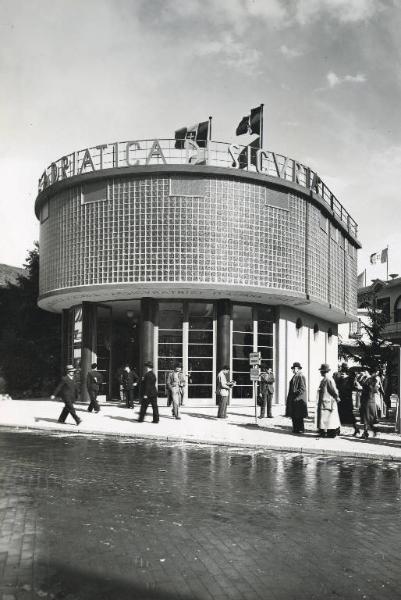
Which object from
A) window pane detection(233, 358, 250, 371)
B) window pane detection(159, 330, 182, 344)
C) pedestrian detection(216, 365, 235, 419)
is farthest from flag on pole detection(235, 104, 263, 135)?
pedestrian detection(216, 365, 235, 419)

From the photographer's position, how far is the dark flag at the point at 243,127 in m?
26.3

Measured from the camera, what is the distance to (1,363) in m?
32.8

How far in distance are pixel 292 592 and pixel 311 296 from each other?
20.5 metres

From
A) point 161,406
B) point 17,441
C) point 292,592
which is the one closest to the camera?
point 292,592

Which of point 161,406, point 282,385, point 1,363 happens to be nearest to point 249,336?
point 282,385

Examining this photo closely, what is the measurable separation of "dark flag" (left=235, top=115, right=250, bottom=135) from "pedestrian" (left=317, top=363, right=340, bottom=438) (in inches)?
550

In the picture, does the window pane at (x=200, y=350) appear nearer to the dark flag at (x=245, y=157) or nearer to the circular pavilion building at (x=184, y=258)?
the circular pavilion building at (x=184, y=258)

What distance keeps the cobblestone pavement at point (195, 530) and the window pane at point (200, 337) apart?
40.6 ft

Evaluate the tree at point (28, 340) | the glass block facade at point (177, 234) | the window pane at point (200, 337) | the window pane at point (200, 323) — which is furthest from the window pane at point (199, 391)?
the tree at point (28, 340)

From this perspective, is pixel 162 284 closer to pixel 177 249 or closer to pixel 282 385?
pixel 177 249

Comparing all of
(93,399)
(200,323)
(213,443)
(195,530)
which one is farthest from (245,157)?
(195,530)

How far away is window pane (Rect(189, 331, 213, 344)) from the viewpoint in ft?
77.9

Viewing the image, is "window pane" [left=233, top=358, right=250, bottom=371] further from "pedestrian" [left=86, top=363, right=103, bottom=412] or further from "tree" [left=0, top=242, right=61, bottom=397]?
"tree" [left=0, top=242, right=61, bottom=397]

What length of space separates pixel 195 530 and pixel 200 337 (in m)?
17.3
